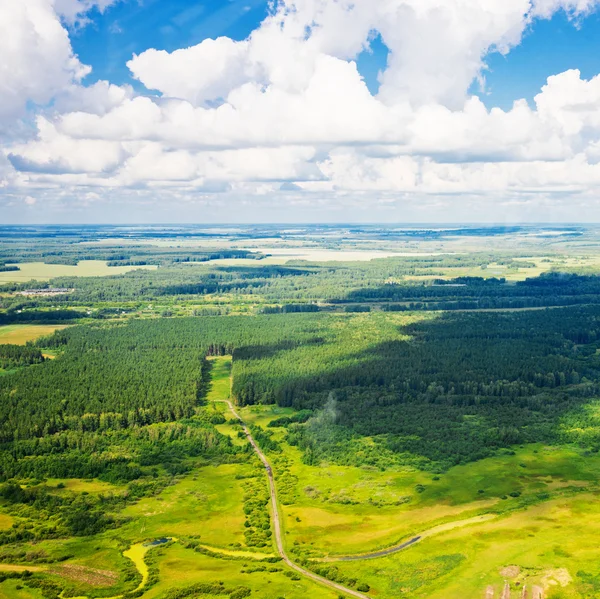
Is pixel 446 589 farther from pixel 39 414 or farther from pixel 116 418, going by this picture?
pixel 39 414

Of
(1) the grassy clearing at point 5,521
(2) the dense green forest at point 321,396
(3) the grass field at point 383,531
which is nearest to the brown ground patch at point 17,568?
(3) the grass field at point 383,531

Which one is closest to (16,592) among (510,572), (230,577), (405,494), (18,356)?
(230,577)

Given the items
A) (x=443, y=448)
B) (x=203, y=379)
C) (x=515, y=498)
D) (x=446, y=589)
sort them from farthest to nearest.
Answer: (x=203, y=379)
(x=443, y=448)
(x=515, y=498)
(x=446, y=589)

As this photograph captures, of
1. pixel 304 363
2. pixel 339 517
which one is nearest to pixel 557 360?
pixel 304 363

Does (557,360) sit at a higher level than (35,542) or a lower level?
higher

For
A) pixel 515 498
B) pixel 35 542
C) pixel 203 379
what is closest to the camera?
pixel 35 542

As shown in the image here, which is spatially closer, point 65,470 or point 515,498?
point 515,498
